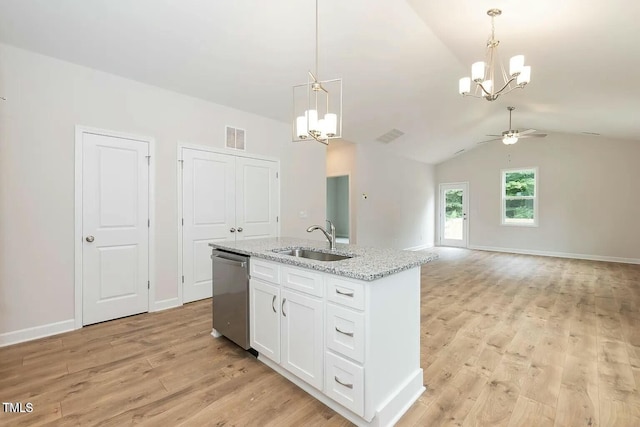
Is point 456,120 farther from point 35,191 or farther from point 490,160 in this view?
point 35,191

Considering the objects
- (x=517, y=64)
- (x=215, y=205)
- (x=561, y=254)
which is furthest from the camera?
(x=561, y=254)

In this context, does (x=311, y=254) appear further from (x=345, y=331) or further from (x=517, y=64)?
(x=517, y=64)

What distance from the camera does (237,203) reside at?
14.4 ft

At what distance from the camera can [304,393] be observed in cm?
201

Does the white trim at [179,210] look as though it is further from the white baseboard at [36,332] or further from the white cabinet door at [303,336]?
the white cabinet door at [303,336]

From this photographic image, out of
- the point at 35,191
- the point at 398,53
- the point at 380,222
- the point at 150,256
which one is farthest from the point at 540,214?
the point at 35,191

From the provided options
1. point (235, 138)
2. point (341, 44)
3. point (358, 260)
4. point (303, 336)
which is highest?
point (341, 44)

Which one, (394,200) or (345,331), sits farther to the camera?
(394,200)

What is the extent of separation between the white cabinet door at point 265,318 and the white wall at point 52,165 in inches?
75.4

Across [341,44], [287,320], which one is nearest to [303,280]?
[287,320]

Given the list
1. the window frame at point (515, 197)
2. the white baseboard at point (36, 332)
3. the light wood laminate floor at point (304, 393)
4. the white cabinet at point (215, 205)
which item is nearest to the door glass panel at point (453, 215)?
the window frame at point (515, 197)

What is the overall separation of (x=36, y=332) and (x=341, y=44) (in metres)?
4.20

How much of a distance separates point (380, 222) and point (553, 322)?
171 inches

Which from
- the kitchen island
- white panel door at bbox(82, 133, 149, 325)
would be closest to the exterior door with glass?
the kitchen island
